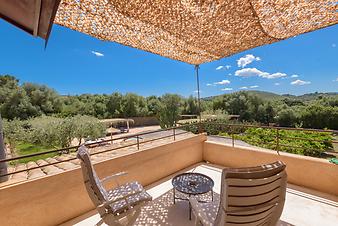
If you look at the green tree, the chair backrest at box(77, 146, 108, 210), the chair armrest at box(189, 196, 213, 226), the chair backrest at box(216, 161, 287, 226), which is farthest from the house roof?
the green tree

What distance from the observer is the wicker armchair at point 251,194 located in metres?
1.06

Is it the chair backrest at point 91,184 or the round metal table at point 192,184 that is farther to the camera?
the round metal table at point 192,184

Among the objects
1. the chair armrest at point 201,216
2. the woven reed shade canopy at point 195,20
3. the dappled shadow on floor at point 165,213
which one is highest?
the woven reed shade canopy at point 195,20

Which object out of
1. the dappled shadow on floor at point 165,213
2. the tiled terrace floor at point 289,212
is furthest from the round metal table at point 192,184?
the tiled terrace floor at point 289,212

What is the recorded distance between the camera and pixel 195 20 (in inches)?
81.8

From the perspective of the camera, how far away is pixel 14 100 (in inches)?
664

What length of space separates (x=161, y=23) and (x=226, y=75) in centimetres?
4386

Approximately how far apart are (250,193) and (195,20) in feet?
6.34

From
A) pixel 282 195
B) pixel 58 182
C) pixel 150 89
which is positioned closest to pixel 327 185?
pixel 282 195

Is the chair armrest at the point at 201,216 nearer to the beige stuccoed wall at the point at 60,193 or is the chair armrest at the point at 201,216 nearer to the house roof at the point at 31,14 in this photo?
the beige stuccoed wall at the point at 60,193

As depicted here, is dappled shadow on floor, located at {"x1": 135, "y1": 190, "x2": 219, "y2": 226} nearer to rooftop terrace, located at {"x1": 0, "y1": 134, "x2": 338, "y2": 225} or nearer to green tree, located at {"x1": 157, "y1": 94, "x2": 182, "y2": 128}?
rooftop terrace, located at {"x1": 0, "y1": 134, "x2": 338, "y2": 225}

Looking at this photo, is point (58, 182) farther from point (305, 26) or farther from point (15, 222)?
point (305, 26)

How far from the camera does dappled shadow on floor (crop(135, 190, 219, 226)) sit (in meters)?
2.20

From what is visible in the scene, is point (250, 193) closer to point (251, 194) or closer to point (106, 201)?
point (251, 194)
